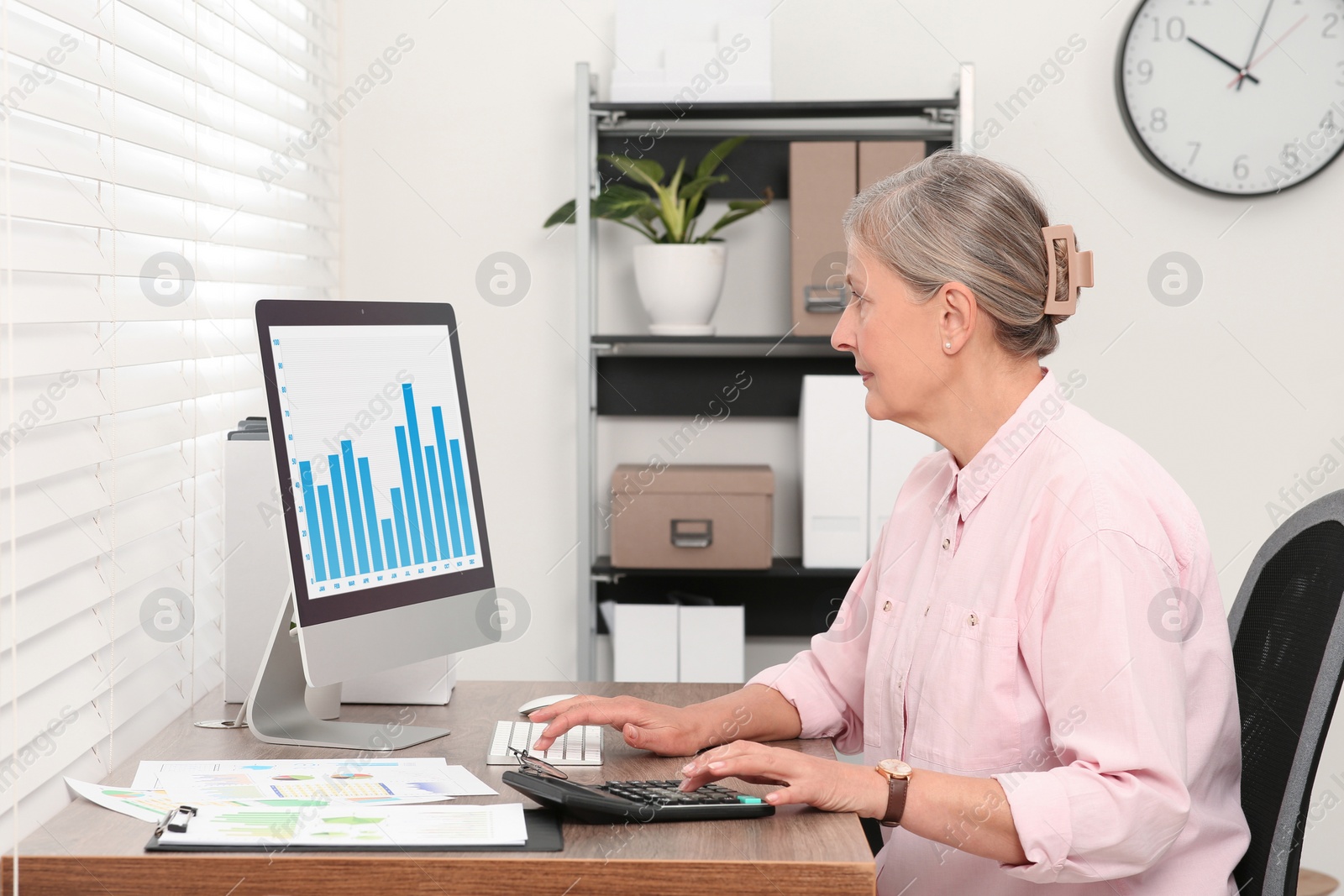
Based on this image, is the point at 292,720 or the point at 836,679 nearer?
the point at 292,720

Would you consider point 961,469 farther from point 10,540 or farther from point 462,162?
point 462,162

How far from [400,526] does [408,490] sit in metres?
0.05

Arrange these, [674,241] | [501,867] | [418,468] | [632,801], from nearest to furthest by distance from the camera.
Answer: [501,867] < [632,801] < [418,468] < [674,241]

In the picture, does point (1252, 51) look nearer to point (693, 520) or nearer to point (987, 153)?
point (987, 153)

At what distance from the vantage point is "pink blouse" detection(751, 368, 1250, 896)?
1.09m

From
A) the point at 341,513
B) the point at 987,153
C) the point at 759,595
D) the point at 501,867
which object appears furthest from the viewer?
the point at 759,595

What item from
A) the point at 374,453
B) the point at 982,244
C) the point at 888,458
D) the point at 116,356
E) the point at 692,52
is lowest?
the point at 888,458

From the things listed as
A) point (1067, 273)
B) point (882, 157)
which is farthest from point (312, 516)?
point (882, 157)

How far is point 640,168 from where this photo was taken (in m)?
2.37

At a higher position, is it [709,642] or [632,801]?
[632,801]

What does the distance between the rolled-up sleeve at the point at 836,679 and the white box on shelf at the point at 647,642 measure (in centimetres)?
88

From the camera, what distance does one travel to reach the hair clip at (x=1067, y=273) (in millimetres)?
1294

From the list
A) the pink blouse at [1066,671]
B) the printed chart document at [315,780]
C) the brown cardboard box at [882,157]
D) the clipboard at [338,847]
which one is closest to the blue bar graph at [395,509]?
Answer: the printed chart document at [315,780]

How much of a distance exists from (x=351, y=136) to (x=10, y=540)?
171 cm
